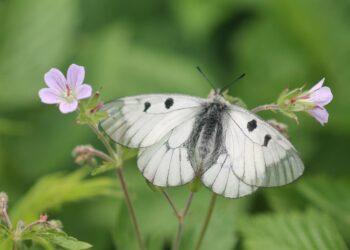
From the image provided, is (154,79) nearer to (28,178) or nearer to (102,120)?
(28,178)

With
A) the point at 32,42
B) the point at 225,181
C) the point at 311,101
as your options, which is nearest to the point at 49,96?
the point at 225,181

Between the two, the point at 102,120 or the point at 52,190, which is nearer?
the point at 102,120

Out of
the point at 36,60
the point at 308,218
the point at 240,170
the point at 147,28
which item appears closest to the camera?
the point at 240,170

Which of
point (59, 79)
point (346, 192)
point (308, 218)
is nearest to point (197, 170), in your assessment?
point (59, 79)

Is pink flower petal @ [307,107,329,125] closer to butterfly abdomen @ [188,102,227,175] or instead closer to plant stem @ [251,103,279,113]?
plant stem @ [251,103,279,113]

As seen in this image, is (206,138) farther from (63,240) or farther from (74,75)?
(63,240)

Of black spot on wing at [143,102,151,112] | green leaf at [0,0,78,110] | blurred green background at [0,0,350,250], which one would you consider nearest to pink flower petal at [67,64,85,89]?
black spot on wing at [143,102,151,112]

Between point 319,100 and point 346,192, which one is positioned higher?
point 319,100
